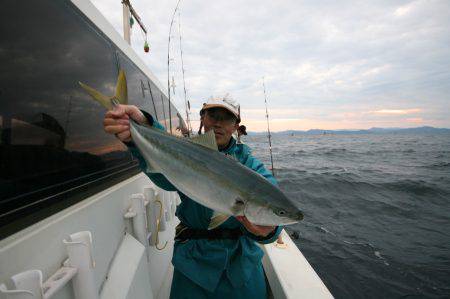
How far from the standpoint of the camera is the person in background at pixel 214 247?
2480mm

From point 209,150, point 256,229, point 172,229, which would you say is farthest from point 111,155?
point 172,229

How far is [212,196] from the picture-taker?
6.17 ft

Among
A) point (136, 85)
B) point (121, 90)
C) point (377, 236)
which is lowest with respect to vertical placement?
point (377, 236)

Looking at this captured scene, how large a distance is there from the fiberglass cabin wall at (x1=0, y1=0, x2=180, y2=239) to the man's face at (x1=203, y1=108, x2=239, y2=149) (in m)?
1.13

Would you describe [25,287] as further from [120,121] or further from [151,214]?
[151,214]

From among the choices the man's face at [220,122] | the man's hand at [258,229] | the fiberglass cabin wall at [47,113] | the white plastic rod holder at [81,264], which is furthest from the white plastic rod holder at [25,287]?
the man's face at [220,122]

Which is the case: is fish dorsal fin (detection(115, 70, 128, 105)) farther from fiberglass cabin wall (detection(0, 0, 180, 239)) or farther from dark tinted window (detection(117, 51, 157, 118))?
dark tinted window (detection(117, 51, 157, 118))

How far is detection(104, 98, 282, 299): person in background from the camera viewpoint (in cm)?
248

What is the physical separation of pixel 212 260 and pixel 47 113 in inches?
71.2

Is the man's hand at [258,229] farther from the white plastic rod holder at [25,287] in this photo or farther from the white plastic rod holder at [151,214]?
the white plastic rod holder at [151,214]

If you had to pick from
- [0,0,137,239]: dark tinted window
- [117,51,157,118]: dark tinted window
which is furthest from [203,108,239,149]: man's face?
[117,51,157,118]: dark tinted window

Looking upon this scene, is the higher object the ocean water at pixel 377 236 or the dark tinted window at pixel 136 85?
the dark tinted window at pixel 136 85

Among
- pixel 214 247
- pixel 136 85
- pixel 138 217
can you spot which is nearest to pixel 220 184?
pixel 214 247

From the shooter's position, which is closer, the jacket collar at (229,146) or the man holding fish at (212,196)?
the man holding fish at (212,196)
